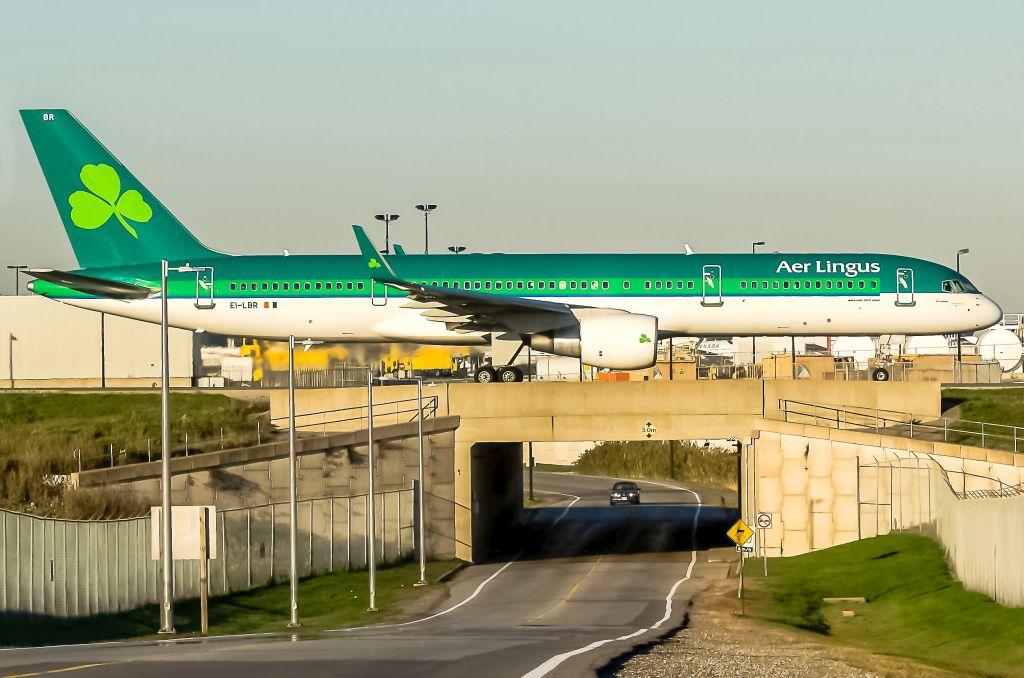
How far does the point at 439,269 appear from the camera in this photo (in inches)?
2148

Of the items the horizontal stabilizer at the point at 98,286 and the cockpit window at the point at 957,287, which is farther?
the cockpit window at the point at 957,287

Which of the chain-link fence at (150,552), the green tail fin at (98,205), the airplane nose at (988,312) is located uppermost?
the green tail fin at (98,205)

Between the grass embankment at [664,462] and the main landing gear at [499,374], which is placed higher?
the main landing gear at [499,374]

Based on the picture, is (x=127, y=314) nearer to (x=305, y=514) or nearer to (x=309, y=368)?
(x=305, y=514)

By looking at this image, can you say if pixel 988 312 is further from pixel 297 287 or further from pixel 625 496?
pixel 625 496

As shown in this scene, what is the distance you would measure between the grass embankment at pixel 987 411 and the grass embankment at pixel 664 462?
37.2 m

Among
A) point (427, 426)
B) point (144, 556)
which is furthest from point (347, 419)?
point (144, 556)

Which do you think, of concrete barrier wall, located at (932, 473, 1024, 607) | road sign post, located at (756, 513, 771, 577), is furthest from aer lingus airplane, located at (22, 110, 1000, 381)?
concrete barrier wall, located at (932, 473, 1024, 607)

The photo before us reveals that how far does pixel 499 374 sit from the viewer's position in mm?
57062

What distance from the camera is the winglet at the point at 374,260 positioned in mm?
49094

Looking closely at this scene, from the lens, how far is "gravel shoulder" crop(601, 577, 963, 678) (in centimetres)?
2066

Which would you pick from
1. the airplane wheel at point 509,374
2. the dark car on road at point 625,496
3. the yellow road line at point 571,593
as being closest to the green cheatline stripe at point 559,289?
the airplane wheel at point 509,374

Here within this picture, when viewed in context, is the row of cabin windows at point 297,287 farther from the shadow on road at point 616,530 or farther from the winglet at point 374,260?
the shadow on road at point 616,530

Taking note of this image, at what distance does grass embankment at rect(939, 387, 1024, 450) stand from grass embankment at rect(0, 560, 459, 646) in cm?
2426
